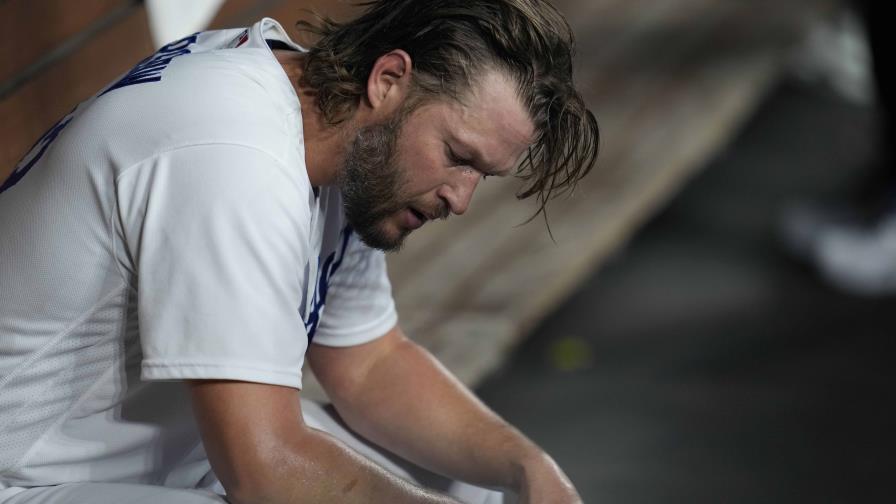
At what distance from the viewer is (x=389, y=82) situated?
132 cm

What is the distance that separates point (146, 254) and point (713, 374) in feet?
6.72

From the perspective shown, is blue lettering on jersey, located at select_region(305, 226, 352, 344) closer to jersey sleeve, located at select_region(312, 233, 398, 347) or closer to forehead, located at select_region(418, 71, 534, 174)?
jersey sleeve, located at select_region(312, 233, 398, 347)

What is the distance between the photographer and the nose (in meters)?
1.34

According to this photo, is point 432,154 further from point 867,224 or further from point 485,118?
point 867,224

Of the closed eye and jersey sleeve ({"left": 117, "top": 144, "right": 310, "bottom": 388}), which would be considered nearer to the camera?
jersey sleeve ({"left": 117, "top": 144, "right": 310, "bottom": 388})

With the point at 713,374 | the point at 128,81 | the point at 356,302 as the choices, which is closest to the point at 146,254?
the point at 128,81

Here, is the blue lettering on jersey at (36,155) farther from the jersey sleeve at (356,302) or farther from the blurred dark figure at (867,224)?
the blurred dark figure at (867,224)

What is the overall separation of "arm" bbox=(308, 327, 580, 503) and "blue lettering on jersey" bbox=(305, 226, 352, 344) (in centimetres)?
13

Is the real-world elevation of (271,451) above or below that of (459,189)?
below

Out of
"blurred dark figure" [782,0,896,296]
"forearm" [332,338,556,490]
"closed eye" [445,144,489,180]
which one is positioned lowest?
"blurred dark figure" [782,0,896,296]

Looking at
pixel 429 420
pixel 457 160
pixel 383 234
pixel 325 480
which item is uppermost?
pixel 457 160

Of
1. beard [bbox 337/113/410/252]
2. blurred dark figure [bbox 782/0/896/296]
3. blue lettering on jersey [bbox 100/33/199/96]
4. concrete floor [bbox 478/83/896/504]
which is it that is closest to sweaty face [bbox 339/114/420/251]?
beard [bbox 337/113/410/252]

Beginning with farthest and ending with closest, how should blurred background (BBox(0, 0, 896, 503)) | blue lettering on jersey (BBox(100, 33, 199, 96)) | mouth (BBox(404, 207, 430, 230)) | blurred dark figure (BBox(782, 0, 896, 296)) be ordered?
blurred dark figure (BBox(782, 0, 896, 296)) < blurred background (BBox(0, 0, 896, 503)) < mouth (BBox(404, 207, 430, 230)) < blue lettering on jersey (BBox(100, 33, 199, 96))

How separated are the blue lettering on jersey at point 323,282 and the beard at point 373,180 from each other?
0.40ft
